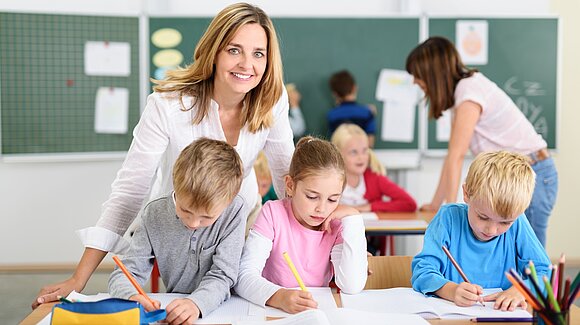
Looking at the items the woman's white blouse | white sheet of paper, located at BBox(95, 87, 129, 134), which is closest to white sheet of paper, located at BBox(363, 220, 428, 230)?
the woman's white blouse

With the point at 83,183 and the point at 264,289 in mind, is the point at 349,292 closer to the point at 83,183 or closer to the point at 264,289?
the point at 264,289

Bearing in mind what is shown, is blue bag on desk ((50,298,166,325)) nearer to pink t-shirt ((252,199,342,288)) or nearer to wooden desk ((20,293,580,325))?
wooden desk ((20,293,580,325))

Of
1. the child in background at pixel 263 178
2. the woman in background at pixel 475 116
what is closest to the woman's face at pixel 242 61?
the woman in background at pixel 475 116

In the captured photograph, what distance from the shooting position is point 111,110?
4926 millimetres

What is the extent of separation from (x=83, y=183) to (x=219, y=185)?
3.45 meters

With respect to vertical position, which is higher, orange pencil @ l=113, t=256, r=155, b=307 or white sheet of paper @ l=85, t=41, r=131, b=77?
white sheet of paper @ l=85, t=41, r=131, b=77

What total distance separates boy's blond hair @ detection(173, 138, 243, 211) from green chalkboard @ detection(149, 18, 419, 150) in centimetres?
306

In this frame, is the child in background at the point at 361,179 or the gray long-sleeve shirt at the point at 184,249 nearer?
the gray long-sleeve shirt at the point at 184,249

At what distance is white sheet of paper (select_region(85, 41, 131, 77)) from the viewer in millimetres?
4855

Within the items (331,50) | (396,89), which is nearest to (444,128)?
(396,89)

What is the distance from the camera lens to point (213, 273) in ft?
6.40

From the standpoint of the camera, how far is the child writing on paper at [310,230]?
2.07 metres

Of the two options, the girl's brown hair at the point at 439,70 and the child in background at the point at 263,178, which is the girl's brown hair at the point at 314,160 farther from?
the child in background at the point at 263,178

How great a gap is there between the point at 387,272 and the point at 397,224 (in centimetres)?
118
